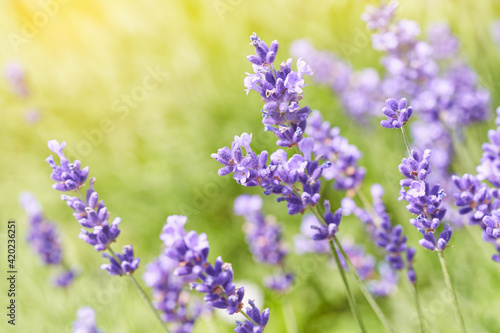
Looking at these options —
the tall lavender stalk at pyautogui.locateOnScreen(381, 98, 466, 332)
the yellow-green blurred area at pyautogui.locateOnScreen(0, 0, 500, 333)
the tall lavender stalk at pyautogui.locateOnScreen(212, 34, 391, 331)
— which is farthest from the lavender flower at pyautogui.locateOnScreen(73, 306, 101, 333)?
the tall lavender stalk at pyautogui.locateOnScreen(381, 98, 466, 332)

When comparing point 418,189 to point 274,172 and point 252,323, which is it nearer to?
point 274,172

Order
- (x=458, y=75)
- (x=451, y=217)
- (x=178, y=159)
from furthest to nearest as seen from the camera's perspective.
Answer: (x=178, y=159), (x=458, y=75), (x=451, y=217)

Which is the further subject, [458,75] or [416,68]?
[458,75]

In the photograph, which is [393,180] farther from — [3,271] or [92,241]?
[3,271]

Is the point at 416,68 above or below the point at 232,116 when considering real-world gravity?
below

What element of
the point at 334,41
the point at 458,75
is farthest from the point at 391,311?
the point at 334,41

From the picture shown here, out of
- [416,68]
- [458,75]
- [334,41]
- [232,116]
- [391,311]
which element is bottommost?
[391,311]
